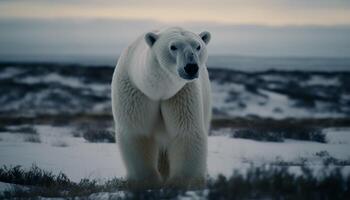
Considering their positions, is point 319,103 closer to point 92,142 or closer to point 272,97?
point 272,97

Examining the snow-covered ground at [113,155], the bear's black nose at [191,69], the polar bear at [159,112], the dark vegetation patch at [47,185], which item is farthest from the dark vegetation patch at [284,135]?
the bear's black nose at [191,69]

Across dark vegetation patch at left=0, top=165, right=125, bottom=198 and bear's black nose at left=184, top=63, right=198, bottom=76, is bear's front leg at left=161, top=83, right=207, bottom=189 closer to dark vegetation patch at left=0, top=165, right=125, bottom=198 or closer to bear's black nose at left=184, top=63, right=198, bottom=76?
dark vegetation patch at left=0, top=165, right=125, bottom=198

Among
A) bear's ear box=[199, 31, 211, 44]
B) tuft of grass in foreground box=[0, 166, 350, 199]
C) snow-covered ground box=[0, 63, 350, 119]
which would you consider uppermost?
snow-covered ground box=[0, 63, 350, 119]

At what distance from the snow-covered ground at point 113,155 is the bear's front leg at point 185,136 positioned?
0.78m

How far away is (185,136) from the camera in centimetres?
504

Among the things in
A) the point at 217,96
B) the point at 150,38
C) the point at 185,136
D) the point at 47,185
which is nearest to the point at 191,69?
the point at 150,38

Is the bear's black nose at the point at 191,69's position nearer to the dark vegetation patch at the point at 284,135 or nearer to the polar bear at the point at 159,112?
the polar bear at the point at 159,112

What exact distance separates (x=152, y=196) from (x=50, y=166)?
309cm

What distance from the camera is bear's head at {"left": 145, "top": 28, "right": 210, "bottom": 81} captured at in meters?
4.36

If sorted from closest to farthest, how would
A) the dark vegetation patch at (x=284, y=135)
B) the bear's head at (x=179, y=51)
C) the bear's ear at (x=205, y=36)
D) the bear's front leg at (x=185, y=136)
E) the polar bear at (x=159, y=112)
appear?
1. the bear's head at (x=179, y=51)
2. the polar bear at (x=159, y=112)
3. the bear's front leg at (x=185, y=136)
4. the bear's ear at (x=205, y=36)
5. the dark vegetation patch at (x=284, y=135)

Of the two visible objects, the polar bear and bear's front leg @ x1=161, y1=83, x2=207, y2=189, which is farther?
bear's front leg @ x1=161, y1=83, x2=207, y2=189

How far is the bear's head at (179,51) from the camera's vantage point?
14.3 feet

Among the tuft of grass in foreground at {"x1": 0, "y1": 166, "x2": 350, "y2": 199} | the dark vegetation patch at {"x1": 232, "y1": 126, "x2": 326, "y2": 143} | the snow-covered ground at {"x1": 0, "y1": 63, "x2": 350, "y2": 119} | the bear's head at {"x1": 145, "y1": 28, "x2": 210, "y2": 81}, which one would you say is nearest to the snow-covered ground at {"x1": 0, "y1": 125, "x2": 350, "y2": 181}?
the dark vegetation patch at {"x1": 232, "y1": 126, "x2": 326, "y2": 143}

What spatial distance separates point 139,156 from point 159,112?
0.48m
